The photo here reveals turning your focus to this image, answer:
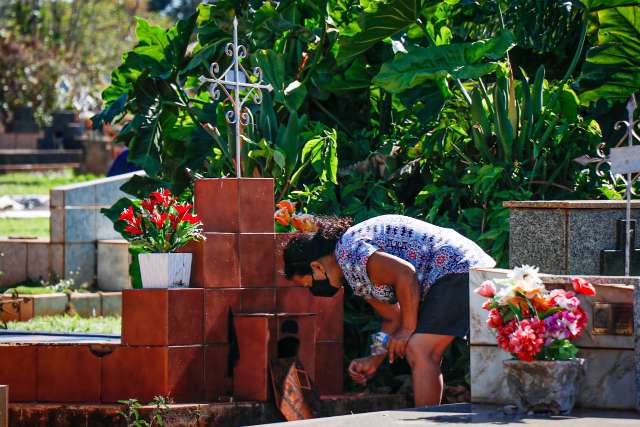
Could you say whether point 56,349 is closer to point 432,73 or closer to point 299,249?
point 299,249

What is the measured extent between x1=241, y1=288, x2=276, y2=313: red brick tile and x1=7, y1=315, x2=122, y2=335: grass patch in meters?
3.45

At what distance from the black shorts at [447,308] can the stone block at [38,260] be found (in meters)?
7.80

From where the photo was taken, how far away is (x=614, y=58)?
31.6 feet

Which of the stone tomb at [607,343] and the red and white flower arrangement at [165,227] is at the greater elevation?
the red and white flower arrangement at [165,227]

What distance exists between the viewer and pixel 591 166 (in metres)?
9.20

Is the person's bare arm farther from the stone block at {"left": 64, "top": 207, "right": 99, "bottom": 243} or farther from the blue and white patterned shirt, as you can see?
the stone block at {"left": 64, "top": 207, "right": 99, "bottom": 243}

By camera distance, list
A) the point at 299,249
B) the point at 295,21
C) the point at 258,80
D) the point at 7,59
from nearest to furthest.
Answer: the point at 299,249, the point at 258,80, the point at 295,21, the point at 7,59

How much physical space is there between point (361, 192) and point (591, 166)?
159cm

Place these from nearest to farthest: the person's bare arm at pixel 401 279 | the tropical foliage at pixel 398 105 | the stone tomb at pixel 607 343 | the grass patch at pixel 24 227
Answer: the stone tomb at pixel 607 343, the person's bare arm at pixel 401 279, the tropical foliage at pixel 398 105, the grass patch at pixel 24 227

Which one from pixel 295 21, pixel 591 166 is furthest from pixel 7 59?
pixel 591 166

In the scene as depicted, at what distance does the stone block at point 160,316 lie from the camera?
Result: 7.43 metres

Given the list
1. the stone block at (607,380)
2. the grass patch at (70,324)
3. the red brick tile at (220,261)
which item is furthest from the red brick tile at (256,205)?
the grass patch at (70,324)

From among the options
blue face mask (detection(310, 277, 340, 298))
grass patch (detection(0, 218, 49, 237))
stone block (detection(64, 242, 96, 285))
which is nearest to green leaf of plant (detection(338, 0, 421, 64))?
blue face mask (detection(310, 277, 340, 298))

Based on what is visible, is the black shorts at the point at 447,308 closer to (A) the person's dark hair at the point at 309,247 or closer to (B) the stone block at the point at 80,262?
(A) the person's dark hair at the point at 309,247
